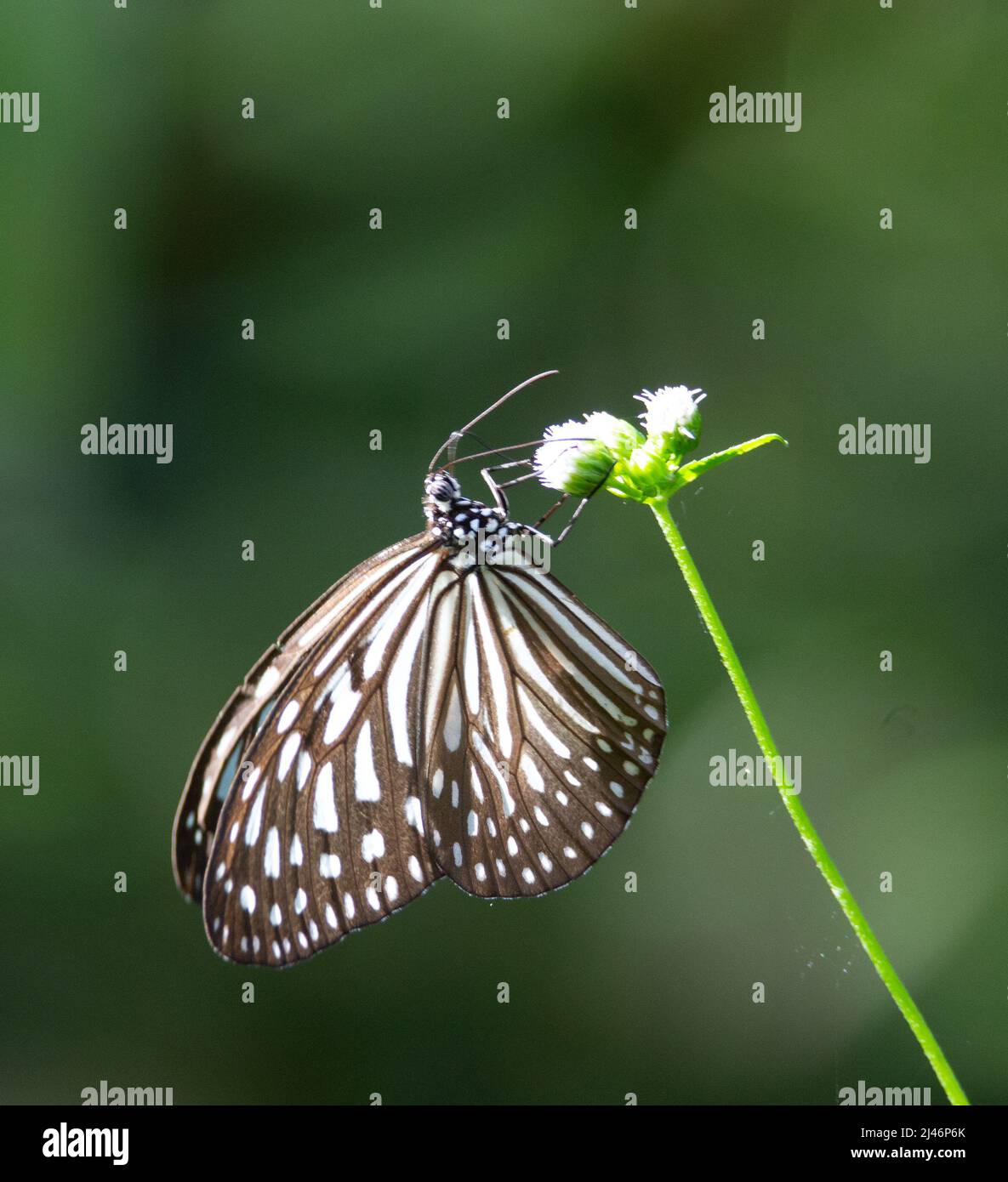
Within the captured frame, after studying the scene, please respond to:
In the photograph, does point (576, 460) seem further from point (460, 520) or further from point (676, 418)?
point (460, 520)

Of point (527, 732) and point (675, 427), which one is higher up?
point (675, 427)

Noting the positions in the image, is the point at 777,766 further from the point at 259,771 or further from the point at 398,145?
the point at 398,145

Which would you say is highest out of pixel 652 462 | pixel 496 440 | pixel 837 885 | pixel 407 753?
pixel 496 440

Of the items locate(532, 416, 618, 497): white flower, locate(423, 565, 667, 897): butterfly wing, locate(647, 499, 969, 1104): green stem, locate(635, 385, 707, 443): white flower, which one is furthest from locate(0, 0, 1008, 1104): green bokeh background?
locate(647, 499, 969, 1104): green stem

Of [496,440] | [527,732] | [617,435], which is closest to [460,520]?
[527,732]

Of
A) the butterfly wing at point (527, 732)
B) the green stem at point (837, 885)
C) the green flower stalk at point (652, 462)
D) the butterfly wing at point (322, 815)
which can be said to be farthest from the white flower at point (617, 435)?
the butterfly wing at point (322, 815)

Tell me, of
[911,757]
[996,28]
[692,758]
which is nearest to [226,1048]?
[692,758]

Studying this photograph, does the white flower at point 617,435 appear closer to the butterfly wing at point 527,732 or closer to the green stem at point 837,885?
the butterfly wing at point 527,732
